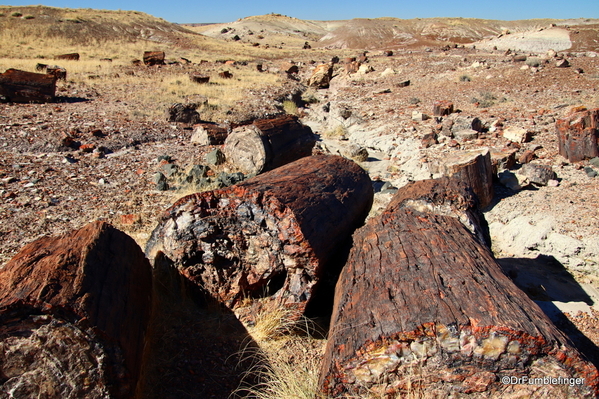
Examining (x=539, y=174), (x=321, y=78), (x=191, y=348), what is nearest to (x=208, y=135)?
(x=191, y=348)

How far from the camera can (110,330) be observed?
217 centimetres

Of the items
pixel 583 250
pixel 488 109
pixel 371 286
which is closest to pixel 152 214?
pixel 371 286

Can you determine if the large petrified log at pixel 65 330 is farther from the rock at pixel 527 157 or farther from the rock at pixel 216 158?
the rock at pixel 527 157

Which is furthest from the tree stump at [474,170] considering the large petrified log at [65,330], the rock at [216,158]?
the large petrified log at [65,330]

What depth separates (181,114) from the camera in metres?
9.41

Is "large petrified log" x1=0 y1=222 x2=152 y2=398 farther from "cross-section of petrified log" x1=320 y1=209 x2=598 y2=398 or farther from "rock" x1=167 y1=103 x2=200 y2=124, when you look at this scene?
"rock" x1=167 y1=103 x2=200 y2=124

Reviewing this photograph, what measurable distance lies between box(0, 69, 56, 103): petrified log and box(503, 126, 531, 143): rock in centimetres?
1065

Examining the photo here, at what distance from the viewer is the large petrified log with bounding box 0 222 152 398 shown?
198 centimetres

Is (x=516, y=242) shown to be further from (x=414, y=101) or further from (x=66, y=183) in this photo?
(x=414, y=101)

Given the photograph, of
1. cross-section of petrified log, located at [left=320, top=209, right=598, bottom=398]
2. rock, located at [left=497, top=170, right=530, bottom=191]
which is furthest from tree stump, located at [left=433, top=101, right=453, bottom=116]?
cross-section of petrified log, located at [left=320, top=209, right=598, bottom=398]

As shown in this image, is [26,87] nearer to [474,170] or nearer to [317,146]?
[317,146]

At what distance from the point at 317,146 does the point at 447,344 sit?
6.91m

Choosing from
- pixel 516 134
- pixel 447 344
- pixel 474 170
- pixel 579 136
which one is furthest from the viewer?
pixel 516 134

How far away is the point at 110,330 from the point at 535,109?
9536mm
